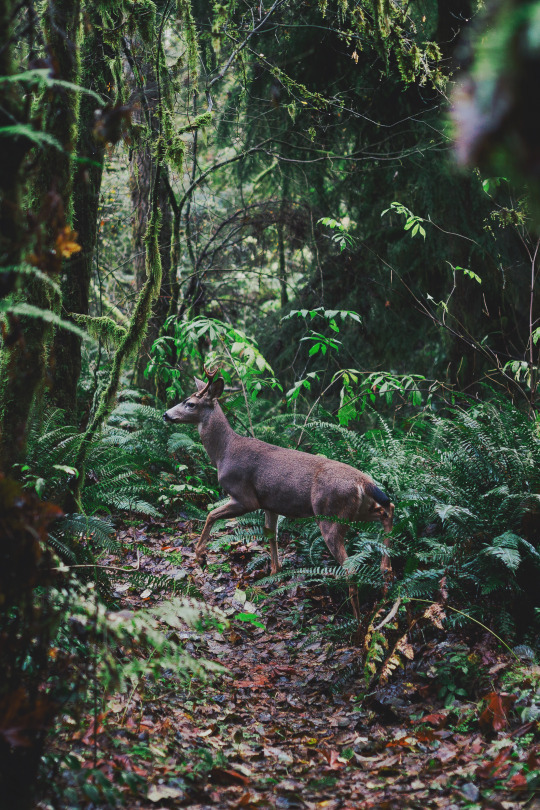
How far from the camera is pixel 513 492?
17.6ft

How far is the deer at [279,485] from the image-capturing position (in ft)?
20.1

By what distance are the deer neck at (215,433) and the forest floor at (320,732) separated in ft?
8.54

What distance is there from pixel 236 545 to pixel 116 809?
17.6 ft

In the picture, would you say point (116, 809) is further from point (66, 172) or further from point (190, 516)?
point (190, 516)

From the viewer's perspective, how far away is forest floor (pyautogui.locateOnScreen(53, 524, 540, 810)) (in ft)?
9.93

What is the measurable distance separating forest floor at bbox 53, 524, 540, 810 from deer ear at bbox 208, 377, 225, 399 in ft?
10.2

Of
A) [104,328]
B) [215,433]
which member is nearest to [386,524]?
[215,433]

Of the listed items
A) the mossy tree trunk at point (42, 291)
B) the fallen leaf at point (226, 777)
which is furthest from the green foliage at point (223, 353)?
the fallen leaf at point (226, 777)

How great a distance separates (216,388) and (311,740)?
15.4 ft

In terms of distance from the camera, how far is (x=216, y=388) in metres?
7.98

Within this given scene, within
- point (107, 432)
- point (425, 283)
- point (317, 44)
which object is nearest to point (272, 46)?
point (317, 44)

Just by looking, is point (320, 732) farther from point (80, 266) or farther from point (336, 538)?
point (80, 266)

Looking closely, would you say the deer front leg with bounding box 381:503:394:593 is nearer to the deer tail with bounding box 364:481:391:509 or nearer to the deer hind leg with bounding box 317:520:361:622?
the deer tail with bounding box 364:481:391:509

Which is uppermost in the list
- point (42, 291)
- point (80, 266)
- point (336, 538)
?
point (80, 266)
